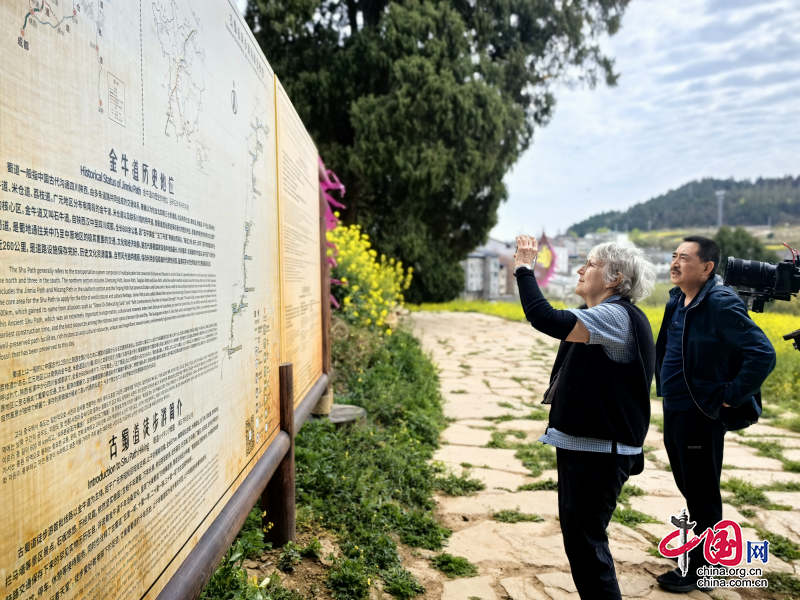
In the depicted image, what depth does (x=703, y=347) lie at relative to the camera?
2.83m

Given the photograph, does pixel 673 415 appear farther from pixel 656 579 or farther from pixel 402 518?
pixel 402 518

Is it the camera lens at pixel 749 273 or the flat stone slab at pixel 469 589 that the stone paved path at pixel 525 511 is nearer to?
the flat stone slab at pixel 469 589

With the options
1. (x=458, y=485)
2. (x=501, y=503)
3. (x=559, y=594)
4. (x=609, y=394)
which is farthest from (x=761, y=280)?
(x=458, y=485)

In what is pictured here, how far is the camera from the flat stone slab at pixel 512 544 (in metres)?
3.10

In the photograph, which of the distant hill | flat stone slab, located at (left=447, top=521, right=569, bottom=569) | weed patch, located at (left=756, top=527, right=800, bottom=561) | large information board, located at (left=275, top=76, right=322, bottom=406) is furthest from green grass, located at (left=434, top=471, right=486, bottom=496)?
the distant hill

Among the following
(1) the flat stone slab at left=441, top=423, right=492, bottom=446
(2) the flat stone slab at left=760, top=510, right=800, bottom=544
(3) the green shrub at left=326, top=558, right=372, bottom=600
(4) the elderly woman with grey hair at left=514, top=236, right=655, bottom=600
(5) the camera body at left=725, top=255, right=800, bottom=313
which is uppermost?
(5) the camera body at left=725, top=255, right=800, bottom=313

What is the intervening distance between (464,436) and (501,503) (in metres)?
1.50

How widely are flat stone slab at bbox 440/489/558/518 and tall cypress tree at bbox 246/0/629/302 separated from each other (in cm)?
854

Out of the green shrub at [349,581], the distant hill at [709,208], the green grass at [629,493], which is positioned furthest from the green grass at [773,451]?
the distant hill at [709,208]

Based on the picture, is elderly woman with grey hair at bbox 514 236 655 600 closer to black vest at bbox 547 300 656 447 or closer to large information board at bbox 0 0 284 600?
black vest at bbox 547 300 656 447

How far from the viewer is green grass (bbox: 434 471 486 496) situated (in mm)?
3963

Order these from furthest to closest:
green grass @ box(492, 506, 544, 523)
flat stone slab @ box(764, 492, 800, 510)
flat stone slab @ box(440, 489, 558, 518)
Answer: flat stone slab @ box(764, 492, 800, 510)
flat stone slab @ box(440, 489, 558, 518)
green grass @ box(492, 506, 544, 523)

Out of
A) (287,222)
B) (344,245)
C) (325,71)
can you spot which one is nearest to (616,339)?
(287,222)

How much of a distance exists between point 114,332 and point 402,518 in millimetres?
2588
